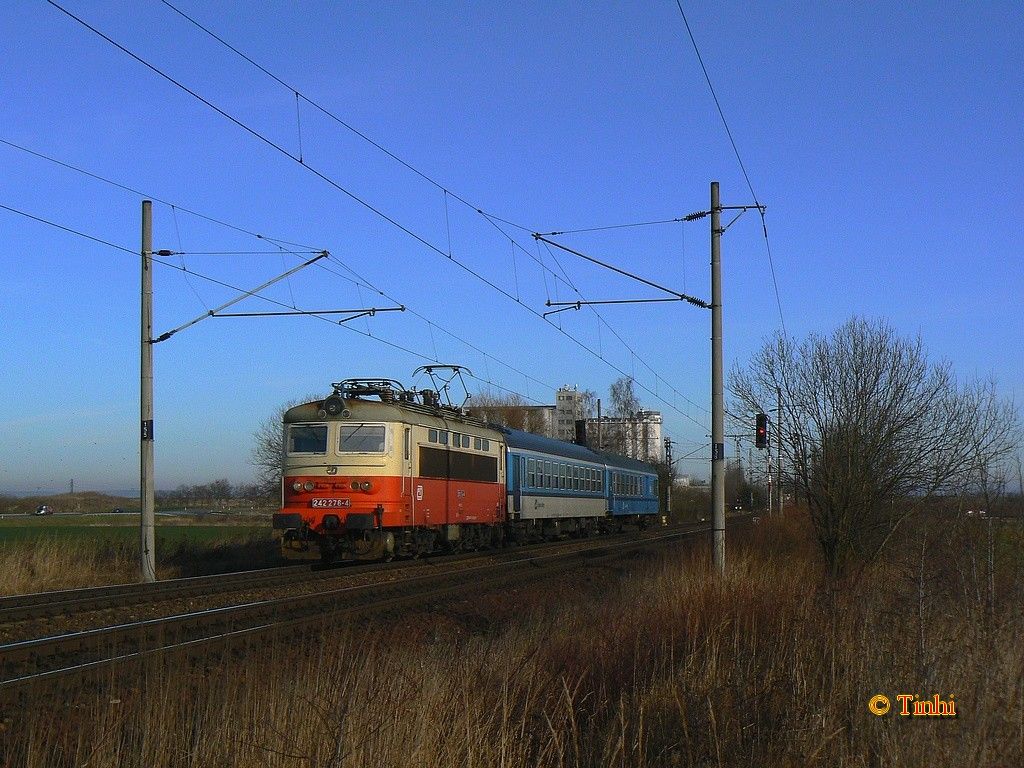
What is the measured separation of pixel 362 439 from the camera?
2009cm

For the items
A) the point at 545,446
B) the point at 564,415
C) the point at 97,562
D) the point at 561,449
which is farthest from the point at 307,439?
the point at 564,415

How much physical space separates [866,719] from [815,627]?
2.74 meters

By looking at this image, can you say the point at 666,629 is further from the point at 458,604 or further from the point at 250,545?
the point at 250,545

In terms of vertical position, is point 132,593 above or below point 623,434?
below

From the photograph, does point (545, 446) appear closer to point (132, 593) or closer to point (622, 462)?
point (622, 462)

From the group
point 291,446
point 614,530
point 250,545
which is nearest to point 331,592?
point 291,446

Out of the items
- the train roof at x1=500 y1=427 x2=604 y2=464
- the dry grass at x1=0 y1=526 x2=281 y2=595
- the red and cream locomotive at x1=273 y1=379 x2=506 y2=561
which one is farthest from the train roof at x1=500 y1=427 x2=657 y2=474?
the dry grass at x1=0 y1=526 x2=281 y2=595

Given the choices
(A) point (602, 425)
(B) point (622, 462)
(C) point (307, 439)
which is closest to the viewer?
(C) point (307, 439)

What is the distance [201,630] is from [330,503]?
819cm

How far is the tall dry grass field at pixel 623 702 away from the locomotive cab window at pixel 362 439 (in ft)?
33.1

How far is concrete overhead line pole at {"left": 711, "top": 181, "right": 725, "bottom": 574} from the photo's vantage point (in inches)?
672

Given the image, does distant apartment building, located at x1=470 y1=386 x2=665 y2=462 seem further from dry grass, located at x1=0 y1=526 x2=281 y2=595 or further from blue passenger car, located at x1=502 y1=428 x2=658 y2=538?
dry grass, located at x1=0 y1=526 x2=281 y2=595

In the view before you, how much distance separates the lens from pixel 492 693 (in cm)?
673

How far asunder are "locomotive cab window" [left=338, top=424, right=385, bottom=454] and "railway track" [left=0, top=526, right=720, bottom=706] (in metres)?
2.47
